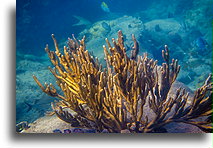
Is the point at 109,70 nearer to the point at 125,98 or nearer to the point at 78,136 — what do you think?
the point at 125,98

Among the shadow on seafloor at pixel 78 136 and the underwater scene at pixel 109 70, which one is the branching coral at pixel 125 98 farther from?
the shadow on seafloor at pixel 78 136

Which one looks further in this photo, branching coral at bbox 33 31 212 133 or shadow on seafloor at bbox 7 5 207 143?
shadow on seafloor at bbox 7 5 207 143

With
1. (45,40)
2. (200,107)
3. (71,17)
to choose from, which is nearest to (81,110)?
(200,107)

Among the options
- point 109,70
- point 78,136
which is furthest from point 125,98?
point 78,136

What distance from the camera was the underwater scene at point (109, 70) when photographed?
1.92 metres

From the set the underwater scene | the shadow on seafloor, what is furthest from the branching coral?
the shadow on seafloor

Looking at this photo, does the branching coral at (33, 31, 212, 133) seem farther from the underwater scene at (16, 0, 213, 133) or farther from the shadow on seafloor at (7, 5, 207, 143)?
the shadow on seafloor at (7, 5, 207, 143)

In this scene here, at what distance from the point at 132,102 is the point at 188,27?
38.1 feet

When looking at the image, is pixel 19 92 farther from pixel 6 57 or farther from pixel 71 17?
pixel 71 17

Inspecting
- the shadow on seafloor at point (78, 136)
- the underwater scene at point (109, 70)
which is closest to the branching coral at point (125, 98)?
the underwater scene at point (109, 70)

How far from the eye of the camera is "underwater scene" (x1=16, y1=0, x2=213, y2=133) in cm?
192

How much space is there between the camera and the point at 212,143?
87.4 inches

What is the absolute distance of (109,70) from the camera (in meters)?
2.21

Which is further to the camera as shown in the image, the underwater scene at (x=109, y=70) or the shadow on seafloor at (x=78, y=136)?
the shadow on seafloor at (x=78, y=136)
